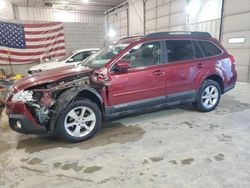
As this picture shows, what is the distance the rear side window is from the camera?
13.8 feet

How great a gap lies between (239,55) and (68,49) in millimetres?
7938

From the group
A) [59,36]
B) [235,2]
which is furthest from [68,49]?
[235,2]

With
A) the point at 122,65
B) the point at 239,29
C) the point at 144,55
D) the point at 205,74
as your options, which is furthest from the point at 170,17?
the point at 122,65

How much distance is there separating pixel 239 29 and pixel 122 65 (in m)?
7.10

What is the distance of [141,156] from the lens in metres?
2.74

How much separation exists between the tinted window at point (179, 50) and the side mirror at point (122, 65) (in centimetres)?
93

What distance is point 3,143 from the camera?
3.33 m

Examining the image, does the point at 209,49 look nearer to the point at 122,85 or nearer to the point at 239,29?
the point at 122,85

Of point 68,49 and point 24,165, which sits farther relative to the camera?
point 68,49

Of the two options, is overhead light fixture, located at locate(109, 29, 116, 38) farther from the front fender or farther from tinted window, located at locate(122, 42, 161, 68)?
tinted window, located at locate(122, 42, 161, 68)

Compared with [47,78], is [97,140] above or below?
below

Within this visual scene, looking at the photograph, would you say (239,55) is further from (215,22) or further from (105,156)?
(105,156)

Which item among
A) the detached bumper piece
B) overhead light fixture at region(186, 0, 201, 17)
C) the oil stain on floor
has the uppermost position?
overhead light fixture at region(186, 0, 201, 17)

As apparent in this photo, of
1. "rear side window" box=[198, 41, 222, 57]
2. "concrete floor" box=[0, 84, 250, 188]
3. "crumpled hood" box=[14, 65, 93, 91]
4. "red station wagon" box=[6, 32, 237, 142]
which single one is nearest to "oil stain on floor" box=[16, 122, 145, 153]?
"concrete floor" box=[0, 84, 250, 188]
